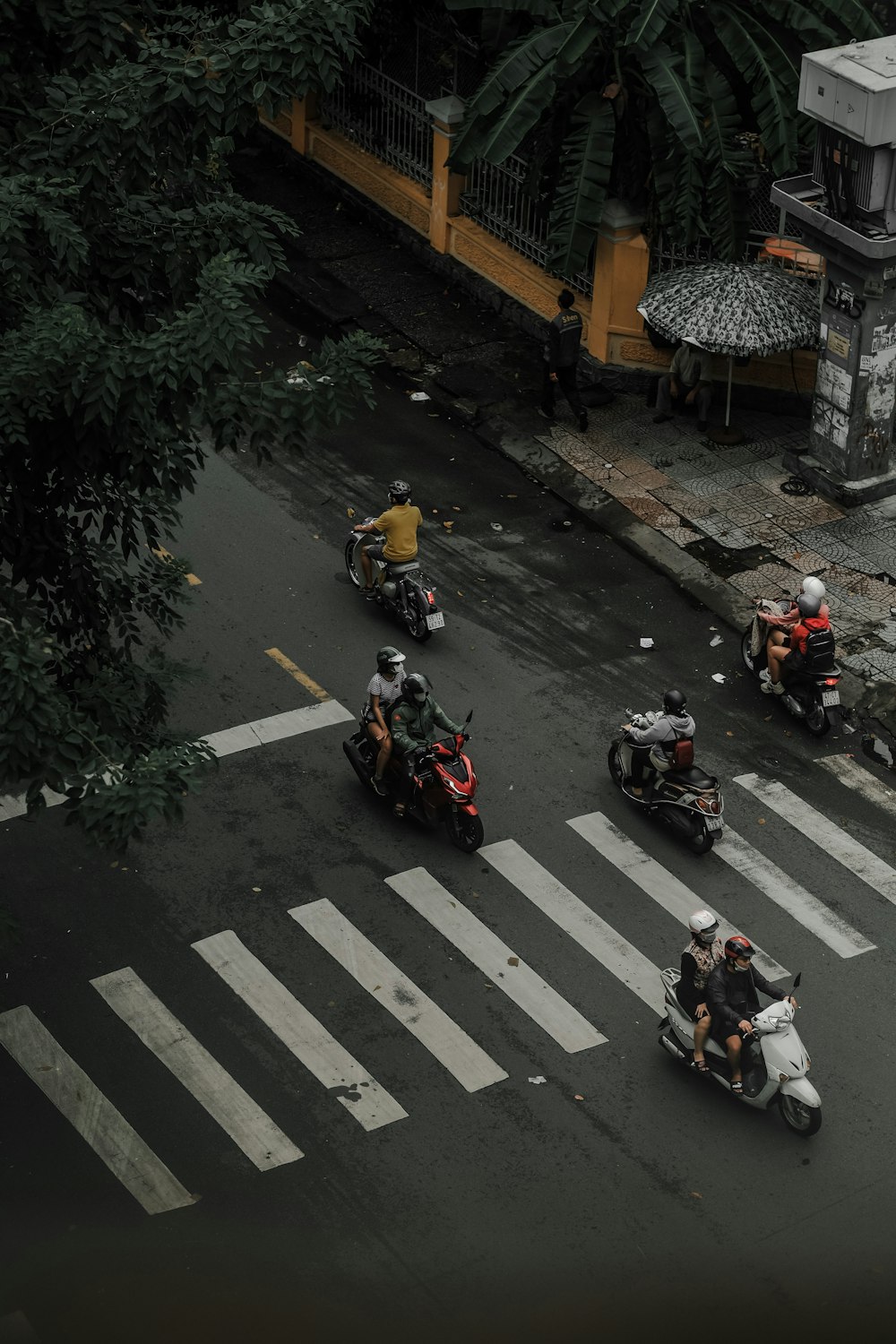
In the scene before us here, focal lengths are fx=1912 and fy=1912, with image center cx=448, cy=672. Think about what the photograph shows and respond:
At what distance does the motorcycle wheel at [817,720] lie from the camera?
17152 millimetres

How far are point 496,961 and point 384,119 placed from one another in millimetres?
14768

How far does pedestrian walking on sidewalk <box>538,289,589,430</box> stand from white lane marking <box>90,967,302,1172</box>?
384 inches

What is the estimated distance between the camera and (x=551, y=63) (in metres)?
20.3

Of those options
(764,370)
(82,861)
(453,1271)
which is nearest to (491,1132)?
(453,1271)

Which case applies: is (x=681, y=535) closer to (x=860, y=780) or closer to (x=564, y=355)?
(x=564, y=355)

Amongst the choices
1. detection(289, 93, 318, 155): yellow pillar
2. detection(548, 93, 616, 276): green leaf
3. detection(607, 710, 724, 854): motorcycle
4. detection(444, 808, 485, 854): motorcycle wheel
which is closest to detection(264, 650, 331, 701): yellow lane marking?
detection(444, 808, 485, 854): motorcycle wheel

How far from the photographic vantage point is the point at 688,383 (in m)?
21.6

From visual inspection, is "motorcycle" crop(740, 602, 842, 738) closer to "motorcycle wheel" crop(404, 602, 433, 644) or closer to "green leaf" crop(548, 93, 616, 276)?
"motorcycle wheel" crop(404, 602, 433, 644)

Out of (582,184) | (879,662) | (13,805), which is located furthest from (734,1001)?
(582,184)

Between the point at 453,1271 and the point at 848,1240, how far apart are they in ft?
8.46

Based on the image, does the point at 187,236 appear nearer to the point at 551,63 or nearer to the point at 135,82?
the point at 135,82

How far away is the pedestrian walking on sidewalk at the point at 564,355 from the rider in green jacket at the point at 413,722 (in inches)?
267

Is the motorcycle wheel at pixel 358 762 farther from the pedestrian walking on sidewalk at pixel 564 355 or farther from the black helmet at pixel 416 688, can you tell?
the pedestrian walking on sidewalk at pixel 564 355

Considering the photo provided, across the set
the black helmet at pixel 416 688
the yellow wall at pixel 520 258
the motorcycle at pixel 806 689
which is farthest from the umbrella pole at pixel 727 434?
the black helmet at pixel 416 688
